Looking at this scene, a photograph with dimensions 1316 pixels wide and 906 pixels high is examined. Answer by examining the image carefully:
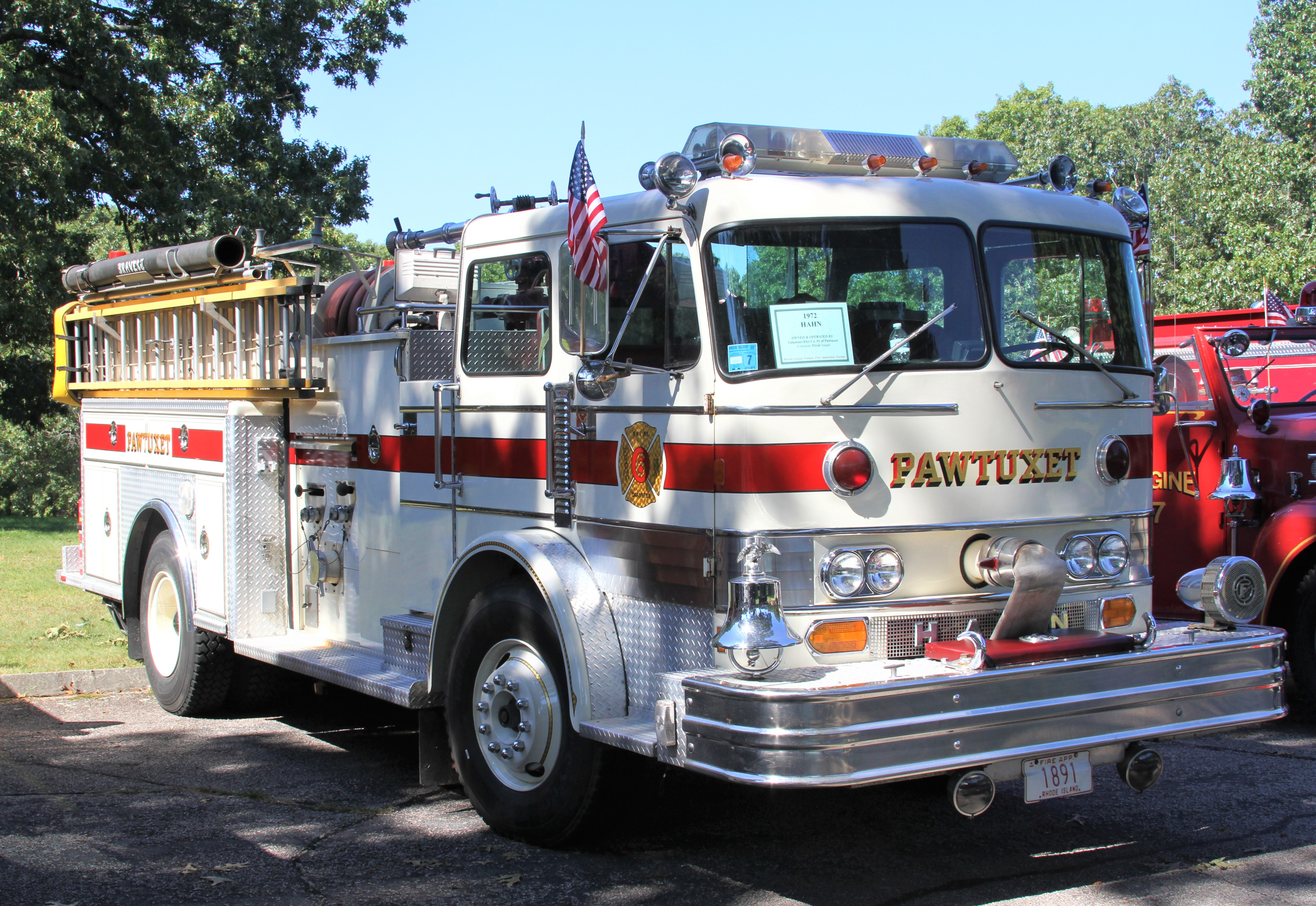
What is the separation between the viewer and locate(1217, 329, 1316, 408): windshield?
308 inches

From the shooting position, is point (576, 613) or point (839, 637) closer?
point (839, 637)

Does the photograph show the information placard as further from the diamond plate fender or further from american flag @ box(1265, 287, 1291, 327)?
american flag @ box(1265, 287, 1291, 327)

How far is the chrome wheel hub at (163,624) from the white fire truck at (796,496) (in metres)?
2.12

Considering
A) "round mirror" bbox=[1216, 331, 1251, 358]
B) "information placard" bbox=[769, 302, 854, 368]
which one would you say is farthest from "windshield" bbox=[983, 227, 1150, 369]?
"round mirror" bbox=[1216, 331, 1251, 358]

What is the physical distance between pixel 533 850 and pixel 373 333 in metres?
2.61

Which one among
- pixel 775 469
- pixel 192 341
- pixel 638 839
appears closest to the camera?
pixel 775 469

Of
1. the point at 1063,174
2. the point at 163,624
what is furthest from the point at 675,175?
the point at 163,624

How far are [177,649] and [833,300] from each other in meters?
5.07

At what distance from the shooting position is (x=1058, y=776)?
442cm

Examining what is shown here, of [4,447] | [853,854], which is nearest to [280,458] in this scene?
[853,854]

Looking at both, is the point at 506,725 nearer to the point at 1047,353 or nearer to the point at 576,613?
the point at 576,613

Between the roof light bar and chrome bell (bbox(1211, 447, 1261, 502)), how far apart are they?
2.36 metres

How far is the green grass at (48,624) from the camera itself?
8.66 m

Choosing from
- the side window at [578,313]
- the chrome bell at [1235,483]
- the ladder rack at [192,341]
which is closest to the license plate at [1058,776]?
the side window at [578,313]
